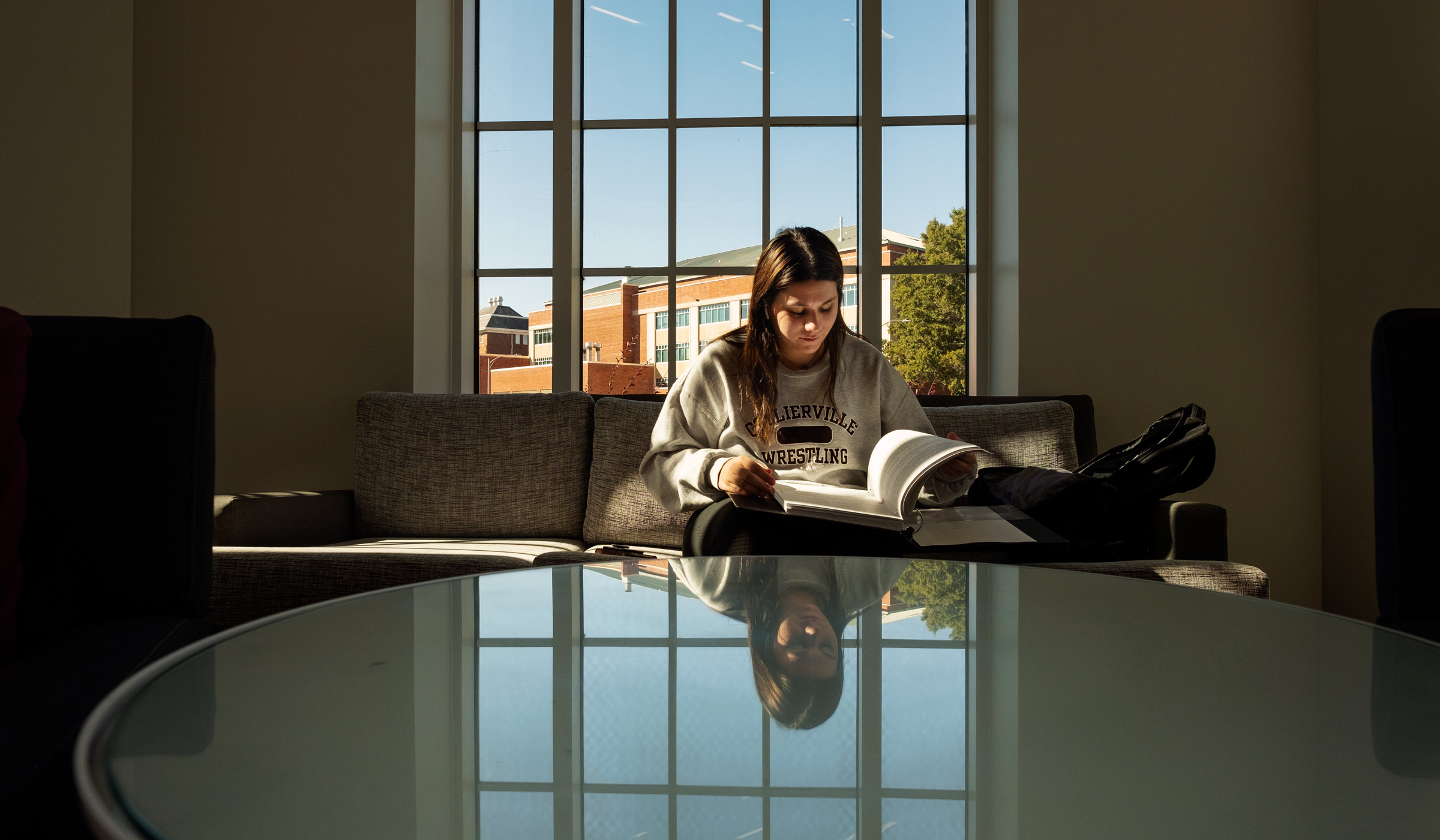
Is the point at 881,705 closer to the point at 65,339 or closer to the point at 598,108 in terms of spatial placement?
the point at 65,339

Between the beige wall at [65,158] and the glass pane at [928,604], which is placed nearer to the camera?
the glass pane at [928,604]

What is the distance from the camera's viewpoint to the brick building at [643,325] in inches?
124

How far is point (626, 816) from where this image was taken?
0.39 metres

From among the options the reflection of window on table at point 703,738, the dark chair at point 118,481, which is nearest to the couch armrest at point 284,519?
the dark chair at point 118,481

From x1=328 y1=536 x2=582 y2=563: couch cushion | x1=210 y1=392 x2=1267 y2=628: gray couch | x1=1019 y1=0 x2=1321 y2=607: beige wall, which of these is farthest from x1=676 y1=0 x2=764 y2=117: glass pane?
x1=328 y1=536 x2=582 y2=563: couch cushion

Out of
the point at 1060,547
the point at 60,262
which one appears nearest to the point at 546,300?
the point at 60,262

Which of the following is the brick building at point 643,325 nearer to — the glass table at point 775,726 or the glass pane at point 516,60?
the glass pane at point 516,60

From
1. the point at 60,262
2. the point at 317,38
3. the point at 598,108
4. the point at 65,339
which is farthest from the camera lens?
the point at 598,108

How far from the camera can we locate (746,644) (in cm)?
71

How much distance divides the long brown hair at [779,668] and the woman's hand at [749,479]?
0.52 meters

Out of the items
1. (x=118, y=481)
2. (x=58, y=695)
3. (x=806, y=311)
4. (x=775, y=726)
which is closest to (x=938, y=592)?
(x=775, y=726)

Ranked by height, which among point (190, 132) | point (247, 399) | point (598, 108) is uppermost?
point (598, 108)

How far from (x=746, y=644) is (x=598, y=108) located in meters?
2.86

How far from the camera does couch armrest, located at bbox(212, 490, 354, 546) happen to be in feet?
6.72
